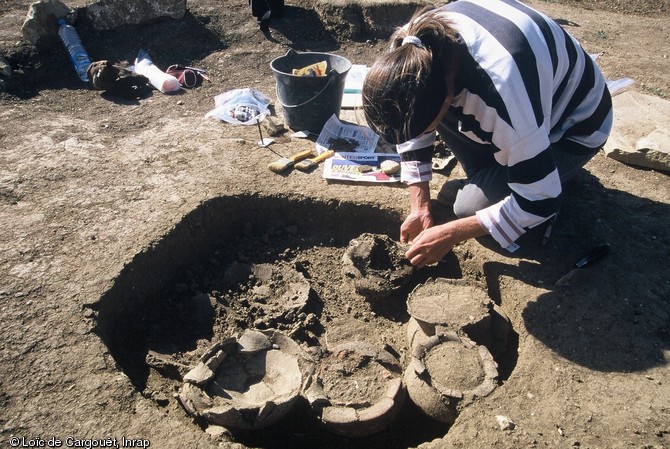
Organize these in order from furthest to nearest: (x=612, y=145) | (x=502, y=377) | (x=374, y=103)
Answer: (x=612, y=145) < (x=502, y=377) < (x=374, y=103)

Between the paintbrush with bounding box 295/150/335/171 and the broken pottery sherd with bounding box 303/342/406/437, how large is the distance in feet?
5.17

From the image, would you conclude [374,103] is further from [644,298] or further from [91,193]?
[91,193]

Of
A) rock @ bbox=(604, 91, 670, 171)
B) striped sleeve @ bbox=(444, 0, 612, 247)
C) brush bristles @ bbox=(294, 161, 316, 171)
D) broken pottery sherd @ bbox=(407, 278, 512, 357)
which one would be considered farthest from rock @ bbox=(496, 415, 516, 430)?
rock @ bbox=(604, 91, 670, 171)

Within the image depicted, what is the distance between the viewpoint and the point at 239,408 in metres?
2.33

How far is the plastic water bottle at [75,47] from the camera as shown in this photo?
5410mm

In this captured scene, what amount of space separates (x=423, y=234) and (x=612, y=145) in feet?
6.95

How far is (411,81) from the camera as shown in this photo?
6.95ft

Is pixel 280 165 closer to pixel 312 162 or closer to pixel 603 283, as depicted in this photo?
pixel 312 162

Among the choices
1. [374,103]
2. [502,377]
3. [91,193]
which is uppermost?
[374,103]

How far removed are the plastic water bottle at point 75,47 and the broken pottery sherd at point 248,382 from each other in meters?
4.01

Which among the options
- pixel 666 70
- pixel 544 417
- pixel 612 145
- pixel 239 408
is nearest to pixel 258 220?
pixel 239 408

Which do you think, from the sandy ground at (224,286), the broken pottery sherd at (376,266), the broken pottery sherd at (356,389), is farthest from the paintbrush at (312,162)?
the broken pottery sherd at (356,389)

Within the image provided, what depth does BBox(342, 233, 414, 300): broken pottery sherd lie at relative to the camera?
3.10m

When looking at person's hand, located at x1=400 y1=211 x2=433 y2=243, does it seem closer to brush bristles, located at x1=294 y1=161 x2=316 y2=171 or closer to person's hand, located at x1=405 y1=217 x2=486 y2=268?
person's hand, located at x1=405 y1=217 x2=486 y2=268
